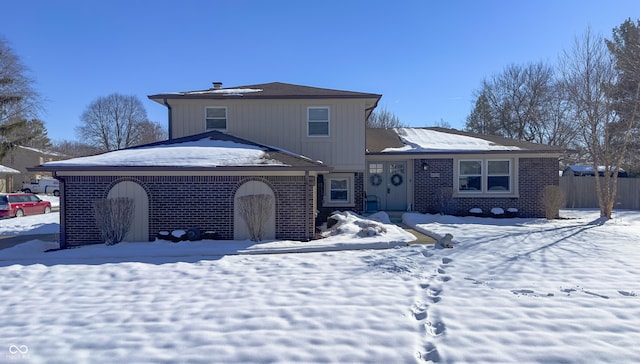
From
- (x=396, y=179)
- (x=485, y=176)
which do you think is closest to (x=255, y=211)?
(x=396, y=179)

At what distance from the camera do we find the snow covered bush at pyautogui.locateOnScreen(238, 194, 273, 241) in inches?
378

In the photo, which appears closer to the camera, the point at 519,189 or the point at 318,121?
the point at 318,121

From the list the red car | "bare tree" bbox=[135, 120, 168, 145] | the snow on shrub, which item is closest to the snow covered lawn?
the snow on shrub

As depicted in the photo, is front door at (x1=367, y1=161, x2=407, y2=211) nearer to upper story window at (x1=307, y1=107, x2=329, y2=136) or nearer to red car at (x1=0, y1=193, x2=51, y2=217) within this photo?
upper story window at (x1=307, y1=107, x2=329, y2=136)

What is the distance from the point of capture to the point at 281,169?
31.7 ft

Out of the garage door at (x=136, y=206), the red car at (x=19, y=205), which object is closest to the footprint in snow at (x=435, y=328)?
the garage door at (x=136, y=206)

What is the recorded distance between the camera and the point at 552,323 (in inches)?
181

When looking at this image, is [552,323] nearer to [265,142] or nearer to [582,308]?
[582,308]

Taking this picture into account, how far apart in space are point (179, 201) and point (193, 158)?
1222mm

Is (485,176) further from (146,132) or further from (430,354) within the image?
(146,132)

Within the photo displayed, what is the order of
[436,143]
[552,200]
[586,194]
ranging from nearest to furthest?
[552,200] < [436,143] < [586,194]

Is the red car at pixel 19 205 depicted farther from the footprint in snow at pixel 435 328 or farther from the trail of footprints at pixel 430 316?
the footprint in snow at pixel 435 328

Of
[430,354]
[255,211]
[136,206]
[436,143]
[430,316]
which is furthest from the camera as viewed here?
[436,143]

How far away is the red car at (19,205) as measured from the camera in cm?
1802
